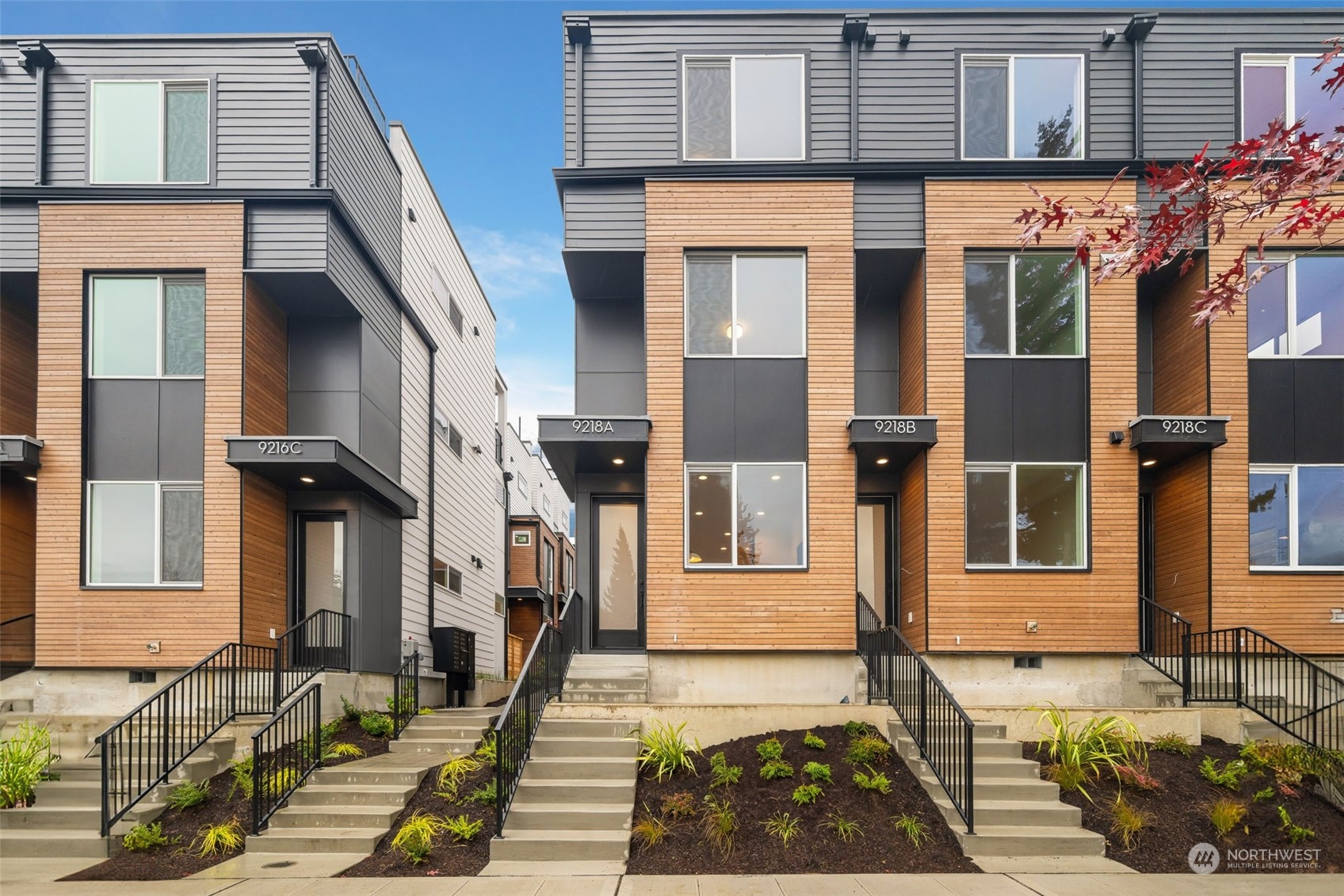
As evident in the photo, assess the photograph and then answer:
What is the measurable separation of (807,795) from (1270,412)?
8.83 m

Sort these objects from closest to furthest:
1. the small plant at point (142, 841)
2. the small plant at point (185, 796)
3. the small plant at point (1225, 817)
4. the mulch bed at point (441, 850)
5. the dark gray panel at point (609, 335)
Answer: the mulch bed at point (441, 850) → the small plant at point (1225, 817) → the small plant at point (142, 841) → the small plant at point (185, 796) → the dark gray panel at point (609, 335)

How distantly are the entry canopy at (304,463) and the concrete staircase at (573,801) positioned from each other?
467 cm

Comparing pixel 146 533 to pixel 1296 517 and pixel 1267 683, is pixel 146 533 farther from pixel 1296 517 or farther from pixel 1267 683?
pixel 1296 517

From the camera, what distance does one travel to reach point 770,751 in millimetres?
9977

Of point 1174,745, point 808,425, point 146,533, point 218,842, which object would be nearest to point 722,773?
point 218,842

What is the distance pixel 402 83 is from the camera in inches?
884

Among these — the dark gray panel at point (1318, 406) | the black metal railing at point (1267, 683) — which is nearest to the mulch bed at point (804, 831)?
the black metal railing at point (1267, 683)

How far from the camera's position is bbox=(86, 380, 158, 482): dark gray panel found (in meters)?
12.8

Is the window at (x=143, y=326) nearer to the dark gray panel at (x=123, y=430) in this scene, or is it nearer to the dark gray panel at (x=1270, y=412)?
the dark gray panel at (x=123, y=430)

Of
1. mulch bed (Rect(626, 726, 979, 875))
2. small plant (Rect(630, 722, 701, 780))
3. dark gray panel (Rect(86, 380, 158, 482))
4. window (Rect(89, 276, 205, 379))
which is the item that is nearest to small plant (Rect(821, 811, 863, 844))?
mulch bed (Rect(626, 726, 979, 875))

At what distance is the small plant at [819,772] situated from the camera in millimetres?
9438

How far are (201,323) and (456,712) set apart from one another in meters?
6.48

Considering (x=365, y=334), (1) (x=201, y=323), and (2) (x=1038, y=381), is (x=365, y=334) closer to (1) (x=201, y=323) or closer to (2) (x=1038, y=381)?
(1) (x=201, y=323)

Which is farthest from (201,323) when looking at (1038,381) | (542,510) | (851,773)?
(542,510)
